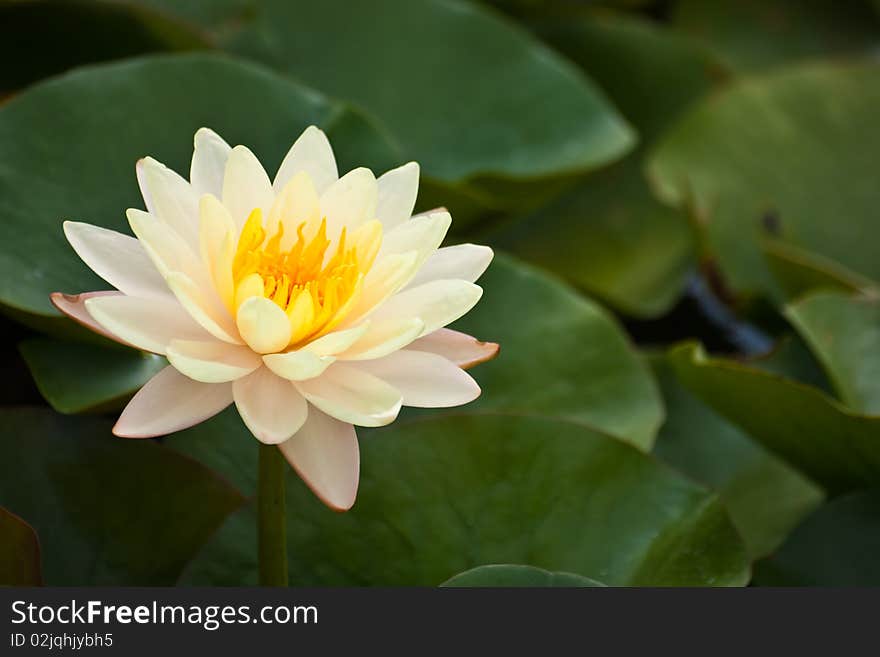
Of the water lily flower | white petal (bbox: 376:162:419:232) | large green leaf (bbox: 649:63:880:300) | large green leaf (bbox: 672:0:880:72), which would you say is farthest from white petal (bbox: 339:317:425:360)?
large green leaf (bbox: 672:0:880:72)

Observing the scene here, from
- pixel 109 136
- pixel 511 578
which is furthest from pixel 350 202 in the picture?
pixel 109 136

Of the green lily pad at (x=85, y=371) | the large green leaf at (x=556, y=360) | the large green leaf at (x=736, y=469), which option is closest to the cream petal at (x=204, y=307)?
the green lily pad at (x=85, y=371)

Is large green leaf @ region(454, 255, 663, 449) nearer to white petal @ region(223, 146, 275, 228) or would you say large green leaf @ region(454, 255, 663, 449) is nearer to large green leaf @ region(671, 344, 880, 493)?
large green leaf @ region(671, 344, 880, 493)

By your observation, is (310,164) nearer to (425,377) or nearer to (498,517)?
(425,377)

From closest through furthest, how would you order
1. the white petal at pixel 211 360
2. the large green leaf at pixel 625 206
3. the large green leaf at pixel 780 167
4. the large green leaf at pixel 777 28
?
the white petal at pixel 211 360 → the large green leaf at pixel 780 167 → the large green leaf at pixel 625 206 → the large green leaf at pixel 777 28

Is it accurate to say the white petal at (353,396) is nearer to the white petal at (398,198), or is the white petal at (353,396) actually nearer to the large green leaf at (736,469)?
the white petal at (398,198)

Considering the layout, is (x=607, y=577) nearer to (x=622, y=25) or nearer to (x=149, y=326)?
(x=149, y=326)
